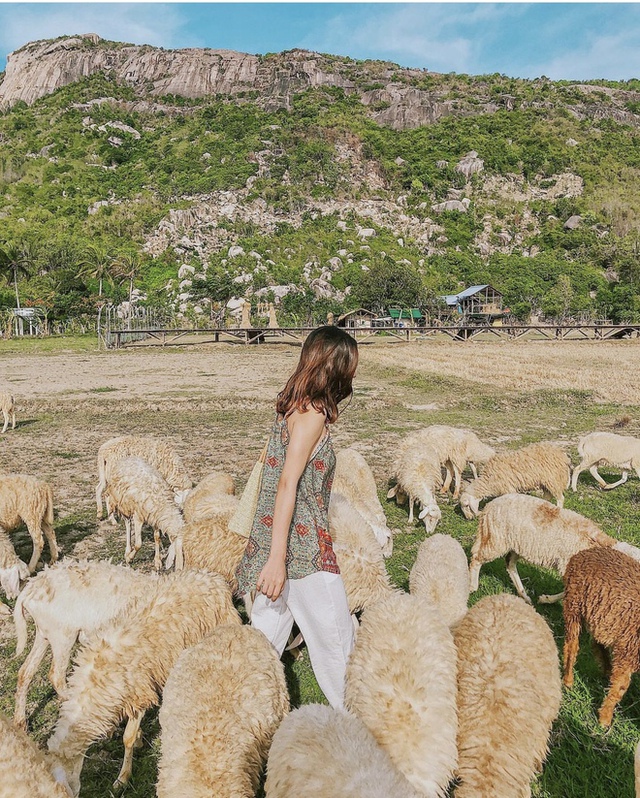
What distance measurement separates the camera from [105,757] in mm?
3020

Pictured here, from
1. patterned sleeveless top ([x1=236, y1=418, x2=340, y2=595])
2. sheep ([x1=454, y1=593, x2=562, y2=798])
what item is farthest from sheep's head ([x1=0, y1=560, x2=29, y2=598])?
sheep ([x1=454, y1=593, x2=562, y2=798])

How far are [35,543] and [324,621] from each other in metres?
4.07

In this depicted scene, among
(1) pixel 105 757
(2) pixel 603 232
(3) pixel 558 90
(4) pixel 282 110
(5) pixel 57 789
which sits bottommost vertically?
(1) pixel 105 757

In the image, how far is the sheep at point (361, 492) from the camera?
5419mm

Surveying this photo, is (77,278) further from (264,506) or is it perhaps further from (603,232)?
(603,232)

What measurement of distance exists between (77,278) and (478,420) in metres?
63.7

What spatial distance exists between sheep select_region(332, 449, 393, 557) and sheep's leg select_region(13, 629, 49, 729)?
10.0ft

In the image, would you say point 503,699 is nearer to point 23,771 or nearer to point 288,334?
point 23,771

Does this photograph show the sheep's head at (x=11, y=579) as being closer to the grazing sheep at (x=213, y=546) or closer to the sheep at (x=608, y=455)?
the grazing sheep at (x=213, y=546)

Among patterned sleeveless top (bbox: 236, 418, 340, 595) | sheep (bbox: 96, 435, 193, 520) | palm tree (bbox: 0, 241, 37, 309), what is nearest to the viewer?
patterned sleeveless top (bbox: 236, 418, 340, 595)

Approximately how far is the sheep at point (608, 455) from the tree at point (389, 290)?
7049cm

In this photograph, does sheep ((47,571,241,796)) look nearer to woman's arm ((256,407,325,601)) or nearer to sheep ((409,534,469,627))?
woman's arm ((256,407,325,601))

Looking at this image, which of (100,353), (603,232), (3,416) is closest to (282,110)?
(603,232)

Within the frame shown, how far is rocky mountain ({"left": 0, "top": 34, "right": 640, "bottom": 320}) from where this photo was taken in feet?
261
